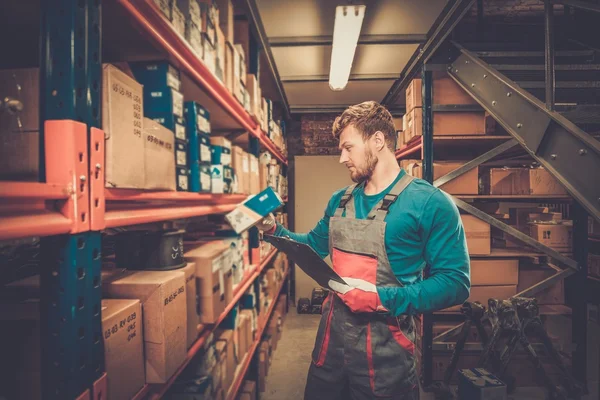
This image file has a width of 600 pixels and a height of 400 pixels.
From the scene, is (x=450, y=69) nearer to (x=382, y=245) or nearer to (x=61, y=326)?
(x=382, y=245)

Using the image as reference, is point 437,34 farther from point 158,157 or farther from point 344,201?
point 158,157

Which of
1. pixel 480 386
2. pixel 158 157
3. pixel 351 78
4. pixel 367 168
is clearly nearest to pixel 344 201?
pixel 367 168

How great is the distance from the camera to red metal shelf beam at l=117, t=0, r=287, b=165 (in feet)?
3.26

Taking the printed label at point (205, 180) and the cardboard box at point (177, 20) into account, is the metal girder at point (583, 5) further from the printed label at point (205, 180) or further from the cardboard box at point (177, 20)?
the printed label at point (205, 180)

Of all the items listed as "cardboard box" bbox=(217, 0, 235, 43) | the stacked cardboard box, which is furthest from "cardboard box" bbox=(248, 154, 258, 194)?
"cardboard box" bbox=(217, 0, 235, 43)

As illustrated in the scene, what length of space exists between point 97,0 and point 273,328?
3.68 m

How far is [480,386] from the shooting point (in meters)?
2.50

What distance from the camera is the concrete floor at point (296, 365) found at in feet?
10.1

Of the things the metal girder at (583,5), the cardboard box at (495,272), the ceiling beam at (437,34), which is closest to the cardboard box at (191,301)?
the metal girder at (583,5)

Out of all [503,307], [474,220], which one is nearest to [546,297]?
[503,307]

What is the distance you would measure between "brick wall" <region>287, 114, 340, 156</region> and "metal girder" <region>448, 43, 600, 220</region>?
12.4 feet

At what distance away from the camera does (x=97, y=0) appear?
788 mm

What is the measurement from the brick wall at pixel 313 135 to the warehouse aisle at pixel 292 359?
310 centimetres

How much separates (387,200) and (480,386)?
74.2 inches
